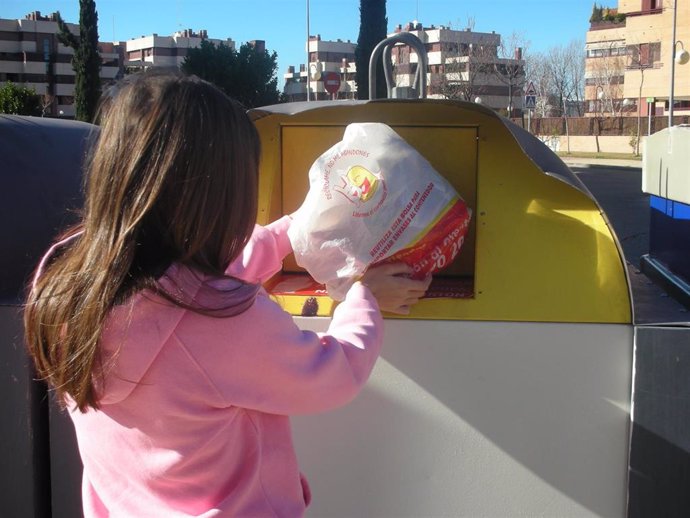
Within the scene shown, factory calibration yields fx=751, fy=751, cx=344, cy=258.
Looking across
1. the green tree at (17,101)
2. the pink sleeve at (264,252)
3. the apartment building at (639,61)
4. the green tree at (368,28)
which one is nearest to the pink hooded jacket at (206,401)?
the pink sleeve at (264,252)

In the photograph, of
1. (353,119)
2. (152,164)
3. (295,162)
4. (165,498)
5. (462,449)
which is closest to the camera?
(152,164)

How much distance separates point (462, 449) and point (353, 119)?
0.84 m

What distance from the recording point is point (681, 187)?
2.22m

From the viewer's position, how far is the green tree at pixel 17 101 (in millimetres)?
19328

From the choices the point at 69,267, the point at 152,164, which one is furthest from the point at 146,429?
the point at 152,164

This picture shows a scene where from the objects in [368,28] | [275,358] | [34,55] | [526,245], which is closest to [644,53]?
[368,28]

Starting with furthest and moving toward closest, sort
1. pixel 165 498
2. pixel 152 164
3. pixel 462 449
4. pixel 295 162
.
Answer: pixel 295 162
pixel 462 449
pixel 165 498
pixel 152 164

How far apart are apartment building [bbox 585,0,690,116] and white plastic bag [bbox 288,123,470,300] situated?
35.0 metres

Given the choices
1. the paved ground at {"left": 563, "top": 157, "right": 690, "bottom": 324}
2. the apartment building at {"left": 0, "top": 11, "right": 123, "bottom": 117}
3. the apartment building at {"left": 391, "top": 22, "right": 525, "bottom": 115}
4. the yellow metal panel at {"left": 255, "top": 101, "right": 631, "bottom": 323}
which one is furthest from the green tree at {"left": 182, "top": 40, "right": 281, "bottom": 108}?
the apartment building at {"left": 0, "top": 11, "right": 123, "bottom": 117}

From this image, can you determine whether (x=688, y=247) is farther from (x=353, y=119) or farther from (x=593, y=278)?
(x=353, y=119)

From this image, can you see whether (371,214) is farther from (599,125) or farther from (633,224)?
(599,125)

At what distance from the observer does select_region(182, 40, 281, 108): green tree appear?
20.2 metres

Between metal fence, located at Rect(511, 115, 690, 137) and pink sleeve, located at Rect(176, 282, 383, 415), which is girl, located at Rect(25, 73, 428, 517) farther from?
metal fence, located at Rect(511, 115, 690, 137)

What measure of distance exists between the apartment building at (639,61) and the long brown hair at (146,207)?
35.5 meters
